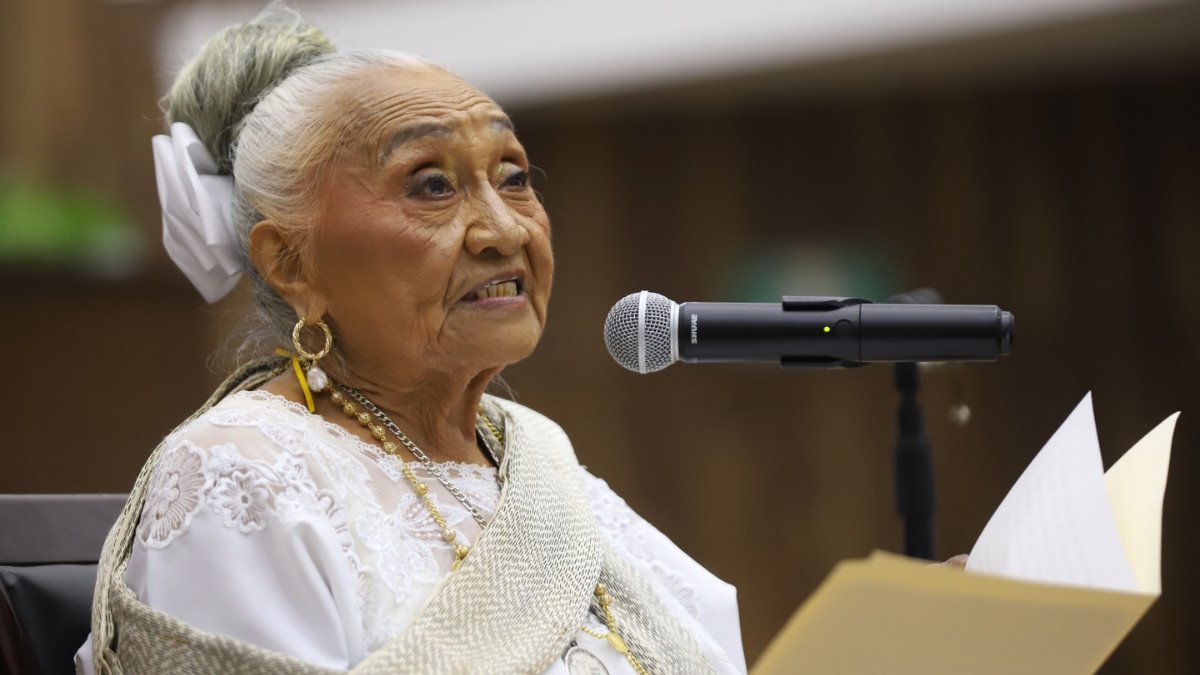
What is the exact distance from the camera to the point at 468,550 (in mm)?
1921

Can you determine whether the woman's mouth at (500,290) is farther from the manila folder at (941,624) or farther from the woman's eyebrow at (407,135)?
the manila folder at (941,624)

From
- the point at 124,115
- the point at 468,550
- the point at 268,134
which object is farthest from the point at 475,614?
the point at 124,115

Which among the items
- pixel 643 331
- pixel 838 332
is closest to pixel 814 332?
pixel 838 332

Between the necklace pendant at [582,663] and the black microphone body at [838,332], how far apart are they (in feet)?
1.59

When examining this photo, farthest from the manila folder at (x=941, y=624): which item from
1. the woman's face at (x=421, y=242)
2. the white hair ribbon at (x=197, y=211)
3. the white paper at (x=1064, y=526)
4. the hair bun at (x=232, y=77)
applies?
the hair bun at (x=232, y=77)

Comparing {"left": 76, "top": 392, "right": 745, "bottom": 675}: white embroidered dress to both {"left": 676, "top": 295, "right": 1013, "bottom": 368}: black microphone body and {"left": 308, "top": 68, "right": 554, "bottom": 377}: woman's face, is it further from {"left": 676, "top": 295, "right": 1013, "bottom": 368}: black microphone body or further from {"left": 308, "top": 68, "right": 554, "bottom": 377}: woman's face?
A: {"left": 676, "top": 295, "right": 1013, "bottom": 368}: black microphone body

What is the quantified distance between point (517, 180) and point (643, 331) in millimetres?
562

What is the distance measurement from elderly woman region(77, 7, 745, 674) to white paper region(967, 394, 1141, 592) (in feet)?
1.92

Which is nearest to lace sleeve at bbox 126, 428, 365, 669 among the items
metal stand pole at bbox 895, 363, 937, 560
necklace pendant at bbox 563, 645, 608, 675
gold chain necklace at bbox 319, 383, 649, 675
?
gold chain necklace at bbox 319, 383, 649, 675

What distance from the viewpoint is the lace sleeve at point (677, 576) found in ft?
7.47

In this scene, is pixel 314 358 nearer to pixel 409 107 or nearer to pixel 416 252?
pixel 416 252

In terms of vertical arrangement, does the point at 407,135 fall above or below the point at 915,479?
above

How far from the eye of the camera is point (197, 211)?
7.18ft

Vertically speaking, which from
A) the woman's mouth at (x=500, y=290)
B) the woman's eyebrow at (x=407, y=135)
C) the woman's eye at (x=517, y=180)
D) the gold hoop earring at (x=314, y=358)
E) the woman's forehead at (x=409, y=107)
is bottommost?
the gold hoop earring at (x=314, y=358)
